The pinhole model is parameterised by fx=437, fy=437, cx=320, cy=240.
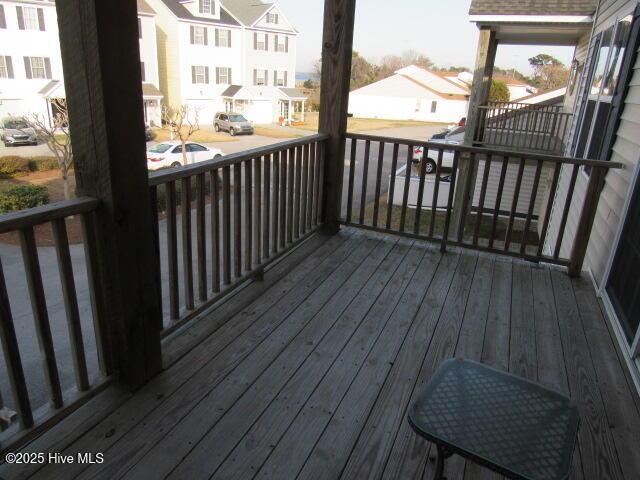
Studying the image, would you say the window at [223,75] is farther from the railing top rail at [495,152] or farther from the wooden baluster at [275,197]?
the wooden baluster at [275,197]

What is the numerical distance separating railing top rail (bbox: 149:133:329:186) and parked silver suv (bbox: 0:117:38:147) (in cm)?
945

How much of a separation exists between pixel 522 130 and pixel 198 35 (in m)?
8.99

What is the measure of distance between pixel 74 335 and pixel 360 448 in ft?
3.63

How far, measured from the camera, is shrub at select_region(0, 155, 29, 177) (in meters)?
9.21

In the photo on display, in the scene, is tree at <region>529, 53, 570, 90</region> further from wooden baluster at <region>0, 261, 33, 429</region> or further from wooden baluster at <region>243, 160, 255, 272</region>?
wooden baluster at <region>0, 261, 33, 429</region>

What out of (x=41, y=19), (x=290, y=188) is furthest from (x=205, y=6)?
(x=290, y=188)

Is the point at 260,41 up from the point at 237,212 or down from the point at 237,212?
up

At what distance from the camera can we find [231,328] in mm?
2328

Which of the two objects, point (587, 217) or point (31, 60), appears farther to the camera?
point (31, 60)

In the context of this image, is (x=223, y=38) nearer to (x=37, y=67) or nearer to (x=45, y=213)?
(x=37, y=67)

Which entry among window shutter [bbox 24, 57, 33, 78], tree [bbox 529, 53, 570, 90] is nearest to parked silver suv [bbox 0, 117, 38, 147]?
window shutter [bbox 24, 57, 33, 78]

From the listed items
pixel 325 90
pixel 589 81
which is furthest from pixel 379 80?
pixel 325 90

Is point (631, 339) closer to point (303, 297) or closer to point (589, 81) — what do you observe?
point (303, 297)

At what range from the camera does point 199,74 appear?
12055 mm
